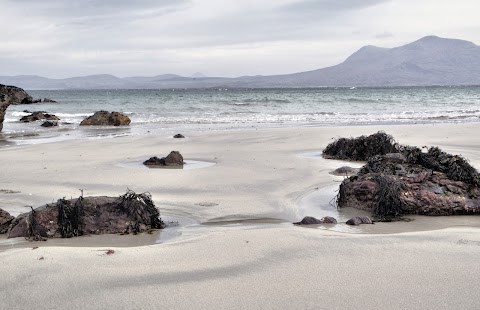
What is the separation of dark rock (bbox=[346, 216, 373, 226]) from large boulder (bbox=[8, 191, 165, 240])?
1.94 meters

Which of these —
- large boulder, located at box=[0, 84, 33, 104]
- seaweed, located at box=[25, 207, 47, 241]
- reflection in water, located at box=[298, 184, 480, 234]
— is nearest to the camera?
seaweed, located at box=[25, 207, 47, 241]

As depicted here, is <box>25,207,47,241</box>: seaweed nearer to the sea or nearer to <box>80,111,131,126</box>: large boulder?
the sea

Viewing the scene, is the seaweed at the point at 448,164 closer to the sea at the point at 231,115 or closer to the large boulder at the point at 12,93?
the sea at the point at 231,115

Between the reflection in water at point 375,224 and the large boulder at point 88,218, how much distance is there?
178 cm

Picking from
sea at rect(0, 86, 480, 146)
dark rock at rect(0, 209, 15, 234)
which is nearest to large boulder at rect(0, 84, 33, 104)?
sea at rect(0, 86, 480, 146)

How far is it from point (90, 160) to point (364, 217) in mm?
6432

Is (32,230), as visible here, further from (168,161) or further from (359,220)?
(168,161)

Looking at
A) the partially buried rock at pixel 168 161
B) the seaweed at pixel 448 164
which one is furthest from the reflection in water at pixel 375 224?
the partially buried rock at pixel 168 161

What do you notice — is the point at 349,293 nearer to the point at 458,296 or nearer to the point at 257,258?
the point at 458,296

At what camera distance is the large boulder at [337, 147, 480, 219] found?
5.53 m

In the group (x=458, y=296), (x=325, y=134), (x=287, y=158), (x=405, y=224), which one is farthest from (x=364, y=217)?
(x=325, y=134)

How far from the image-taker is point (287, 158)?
10016 millimetres

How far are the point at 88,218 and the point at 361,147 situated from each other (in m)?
6.65

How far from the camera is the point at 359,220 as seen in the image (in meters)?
5.21
